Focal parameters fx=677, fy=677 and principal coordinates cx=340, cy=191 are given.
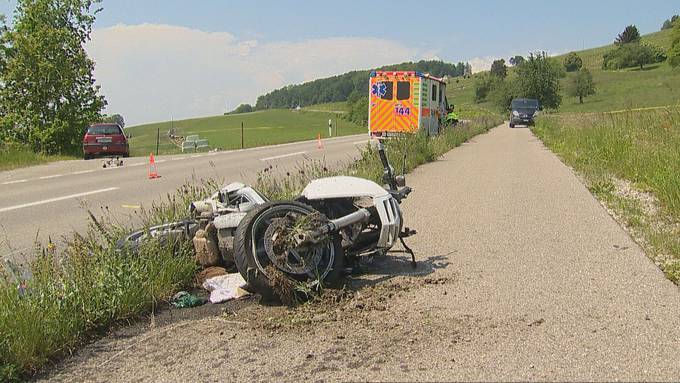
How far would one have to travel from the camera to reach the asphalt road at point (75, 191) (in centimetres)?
967

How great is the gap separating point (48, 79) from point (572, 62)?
141042mm

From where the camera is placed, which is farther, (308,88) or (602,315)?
(308,88)

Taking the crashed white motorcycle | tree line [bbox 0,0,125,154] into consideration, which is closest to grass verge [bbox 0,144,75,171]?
tree line [bbox 0,0,125,154]

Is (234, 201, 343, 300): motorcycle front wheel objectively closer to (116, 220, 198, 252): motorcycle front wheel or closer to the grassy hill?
(116, 220, 198, 252): motorcycle front wheel

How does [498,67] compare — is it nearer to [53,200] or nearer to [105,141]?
[105,141]

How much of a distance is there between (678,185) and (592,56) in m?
167

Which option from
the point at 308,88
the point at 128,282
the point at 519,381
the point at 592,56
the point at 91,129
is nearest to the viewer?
the point at 519,381

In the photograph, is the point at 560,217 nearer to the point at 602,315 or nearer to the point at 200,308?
the point at 602,315

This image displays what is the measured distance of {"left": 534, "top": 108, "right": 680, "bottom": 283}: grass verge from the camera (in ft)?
23.4

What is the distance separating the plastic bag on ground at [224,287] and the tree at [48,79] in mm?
26431

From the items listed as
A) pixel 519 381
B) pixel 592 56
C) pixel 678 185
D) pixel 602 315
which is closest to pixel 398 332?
pixel 519 381

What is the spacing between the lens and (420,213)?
9414mm

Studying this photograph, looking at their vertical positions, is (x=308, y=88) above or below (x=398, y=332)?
above

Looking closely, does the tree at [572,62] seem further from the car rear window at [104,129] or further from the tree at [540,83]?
the car rear window at [104,129]
